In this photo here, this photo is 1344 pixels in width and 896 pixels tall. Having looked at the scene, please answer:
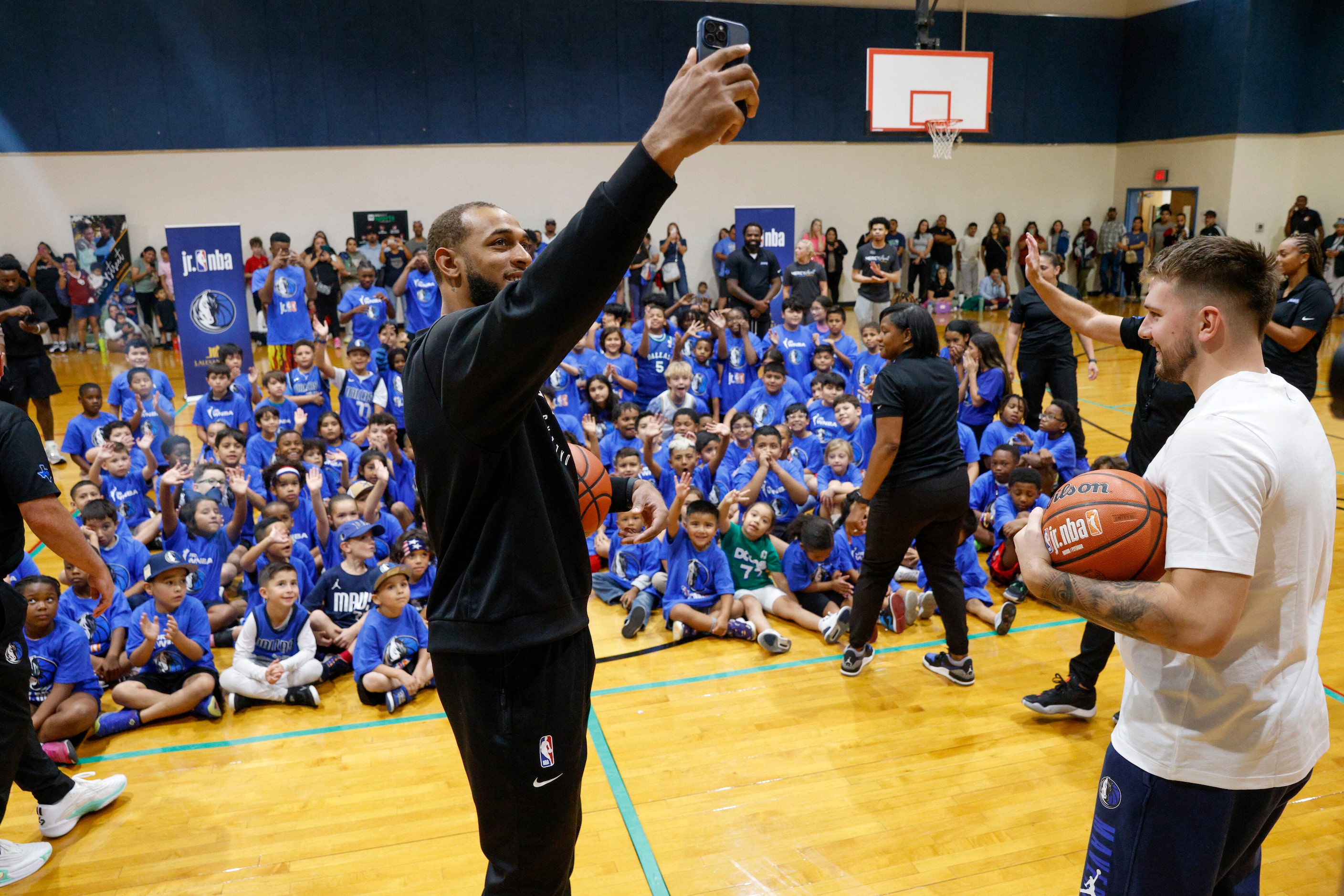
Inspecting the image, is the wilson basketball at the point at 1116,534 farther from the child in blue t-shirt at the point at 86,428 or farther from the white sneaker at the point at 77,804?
the child in blue t-shirt at the point at 86,428

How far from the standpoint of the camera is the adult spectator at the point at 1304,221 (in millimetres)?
17422

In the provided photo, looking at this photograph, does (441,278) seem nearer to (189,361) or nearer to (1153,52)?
(189,361)

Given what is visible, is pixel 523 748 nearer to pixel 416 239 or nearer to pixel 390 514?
pixel 390 514

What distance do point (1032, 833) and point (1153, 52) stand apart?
21470 millimetres

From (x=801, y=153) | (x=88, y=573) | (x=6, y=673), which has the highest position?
(x=801, y=153)

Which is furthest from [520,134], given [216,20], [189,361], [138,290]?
[189,361]

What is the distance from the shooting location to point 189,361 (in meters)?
9.88

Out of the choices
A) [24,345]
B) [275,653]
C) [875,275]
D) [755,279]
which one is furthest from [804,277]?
[24,345]

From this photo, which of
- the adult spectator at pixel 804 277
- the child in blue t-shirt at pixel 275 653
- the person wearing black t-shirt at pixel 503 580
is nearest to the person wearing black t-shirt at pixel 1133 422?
the person wearing black t-shirt at pixel 503 580

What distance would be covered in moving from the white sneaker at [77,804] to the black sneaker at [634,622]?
2.76m

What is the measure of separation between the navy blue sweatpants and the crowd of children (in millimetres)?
1889

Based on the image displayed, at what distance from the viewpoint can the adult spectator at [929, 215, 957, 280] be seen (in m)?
19.3

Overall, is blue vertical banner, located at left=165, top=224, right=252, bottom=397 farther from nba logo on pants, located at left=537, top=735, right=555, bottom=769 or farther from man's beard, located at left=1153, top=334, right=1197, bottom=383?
man's beard, located at left=1153, top=334, right=1197, bottom=383

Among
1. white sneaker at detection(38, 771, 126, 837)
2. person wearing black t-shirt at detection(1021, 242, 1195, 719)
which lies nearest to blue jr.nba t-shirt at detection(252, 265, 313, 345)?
white sneaker at detection(38, 771, 126, 837)
